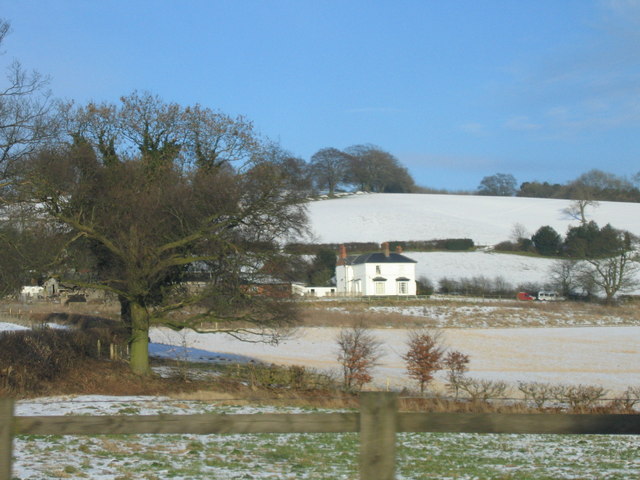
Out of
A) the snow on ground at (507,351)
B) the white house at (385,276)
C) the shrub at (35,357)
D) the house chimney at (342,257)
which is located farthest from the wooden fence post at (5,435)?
the house chimney at (342,257)

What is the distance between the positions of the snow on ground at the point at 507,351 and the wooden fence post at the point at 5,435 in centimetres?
2580

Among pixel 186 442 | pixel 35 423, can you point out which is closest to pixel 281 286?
pixel 186 442

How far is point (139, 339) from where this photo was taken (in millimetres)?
25234

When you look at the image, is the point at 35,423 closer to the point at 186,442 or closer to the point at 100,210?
the point at 186,442

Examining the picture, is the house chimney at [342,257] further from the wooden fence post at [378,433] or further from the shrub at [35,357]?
the wooden fence post at [378,433]

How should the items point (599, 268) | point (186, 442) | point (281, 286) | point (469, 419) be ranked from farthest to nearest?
point (599, 268)
point (281, 286)
point (186, 442)
point (469, 419)

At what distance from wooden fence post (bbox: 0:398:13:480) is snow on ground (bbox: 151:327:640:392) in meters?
25.8

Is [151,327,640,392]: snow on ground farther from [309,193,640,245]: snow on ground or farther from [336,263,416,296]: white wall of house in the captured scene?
[309,193,640,245]: snow on ground

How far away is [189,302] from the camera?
24531 millimetres

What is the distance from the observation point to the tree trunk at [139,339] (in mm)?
24984

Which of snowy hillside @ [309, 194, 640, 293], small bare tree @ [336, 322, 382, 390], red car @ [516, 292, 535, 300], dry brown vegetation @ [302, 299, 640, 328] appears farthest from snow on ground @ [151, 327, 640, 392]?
snowy hillside @ [309, 194, 640, 293]

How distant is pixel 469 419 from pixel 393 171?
154184 mm

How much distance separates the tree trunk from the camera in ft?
82.0

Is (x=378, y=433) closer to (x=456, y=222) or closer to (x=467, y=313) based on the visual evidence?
(x=467, y=313)
